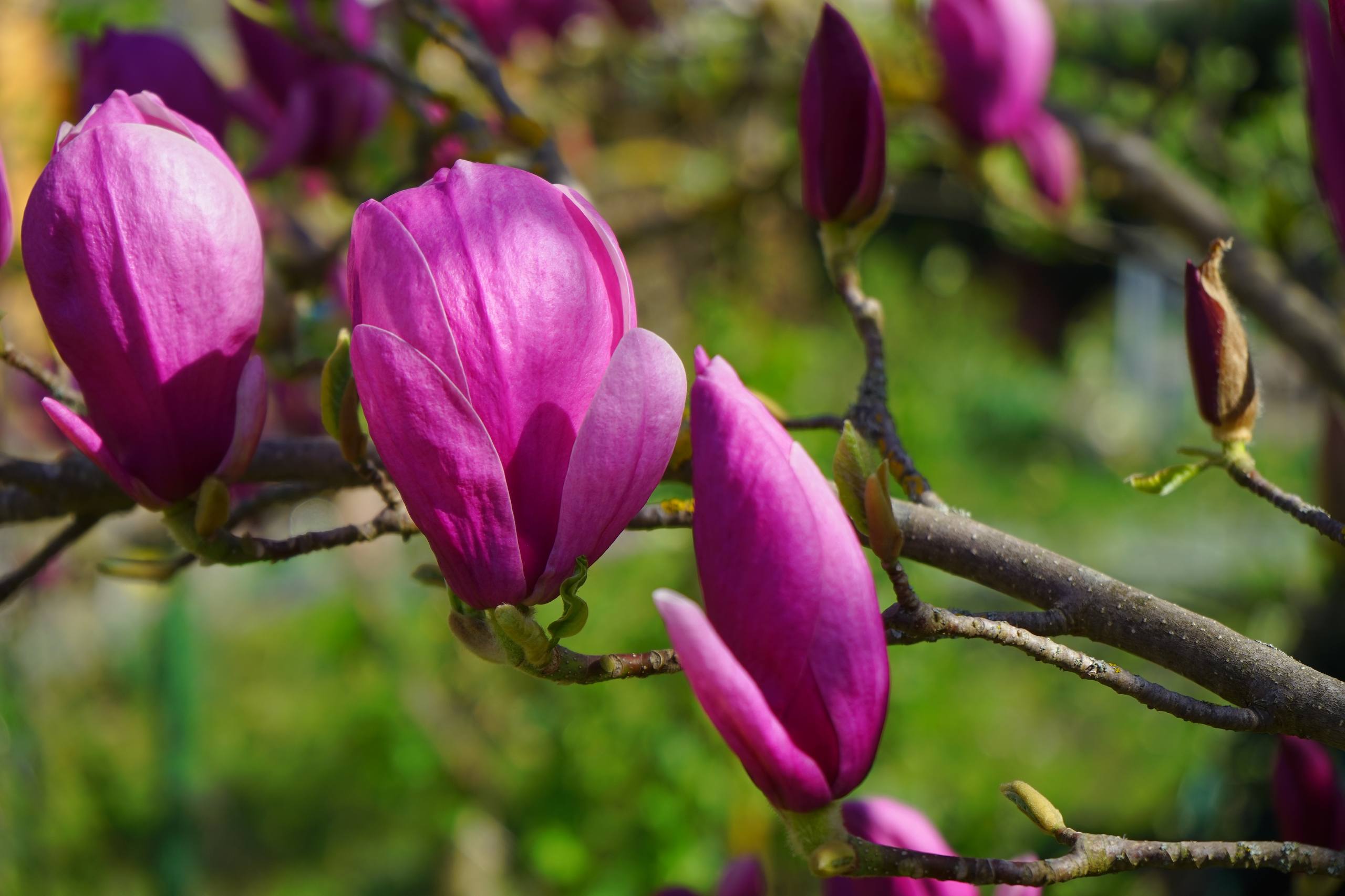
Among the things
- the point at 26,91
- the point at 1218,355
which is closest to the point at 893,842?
the point at 1218,355

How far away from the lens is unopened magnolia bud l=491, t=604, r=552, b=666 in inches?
14.5

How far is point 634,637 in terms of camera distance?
187 cm

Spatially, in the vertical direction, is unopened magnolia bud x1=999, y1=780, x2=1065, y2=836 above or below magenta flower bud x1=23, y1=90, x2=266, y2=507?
below

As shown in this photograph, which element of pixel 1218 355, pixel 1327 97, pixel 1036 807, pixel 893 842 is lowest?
pixel 893 842

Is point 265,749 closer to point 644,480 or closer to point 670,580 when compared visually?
point 670,580

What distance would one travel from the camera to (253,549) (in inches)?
18.5

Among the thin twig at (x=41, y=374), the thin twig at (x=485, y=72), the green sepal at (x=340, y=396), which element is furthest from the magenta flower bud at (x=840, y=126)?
the thin twig at (x=41, y=374)

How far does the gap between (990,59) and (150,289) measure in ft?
2.54

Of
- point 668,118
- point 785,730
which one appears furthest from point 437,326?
point 668,118

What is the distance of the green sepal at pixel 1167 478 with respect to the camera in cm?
51

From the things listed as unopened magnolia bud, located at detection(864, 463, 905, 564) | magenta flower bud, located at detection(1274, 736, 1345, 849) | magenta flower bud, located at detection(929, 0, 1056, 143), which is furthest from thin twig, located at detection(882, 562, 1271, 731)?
magenta flower bud, located at detection(929, 0, 1056, 143)

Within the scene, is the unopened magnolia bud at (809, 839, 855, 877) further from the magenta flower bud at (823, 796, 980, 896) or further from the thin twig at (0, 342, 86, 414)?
the thin twig at (0, 342, 86, 414)

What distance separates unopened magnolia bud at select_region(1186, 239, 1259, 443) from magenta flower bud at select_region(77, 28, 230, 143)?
1.89 ft

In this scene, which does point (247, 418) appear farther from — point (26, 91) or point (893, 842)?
point (26, 91)
